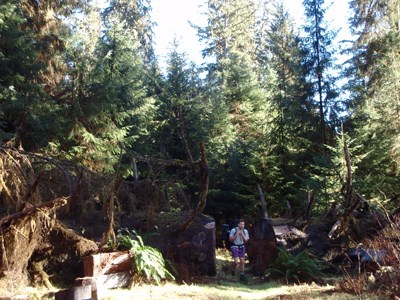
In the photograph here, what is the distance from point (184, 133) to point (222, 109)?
8.87ft

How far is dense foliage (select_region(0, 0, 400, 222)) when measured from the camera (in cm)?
1243

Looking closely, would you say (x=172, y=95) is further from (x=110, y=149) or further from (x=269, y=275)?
(x=269, y=275)

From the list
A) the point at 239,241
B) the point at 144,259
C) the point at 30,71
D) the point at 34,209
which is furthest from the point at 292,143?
the point at 34,209

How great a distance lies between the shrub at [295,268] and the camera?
10.9m

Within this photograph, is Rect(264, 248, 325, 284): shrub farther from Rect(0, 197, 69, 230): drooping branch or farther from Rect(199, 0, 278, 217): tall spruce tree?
Rect(199, 0, 278, 217): tall spruce tree

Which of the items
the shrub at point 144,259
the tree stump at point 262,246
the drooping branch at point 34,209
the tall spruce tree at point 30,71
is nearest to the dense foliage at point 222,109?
the tall spruce tree at point 30,71

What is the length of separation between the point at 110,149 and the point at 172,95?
615 cm

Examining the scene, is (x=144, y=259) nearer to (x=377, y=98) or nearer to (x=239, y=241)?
(x=239, y=241)

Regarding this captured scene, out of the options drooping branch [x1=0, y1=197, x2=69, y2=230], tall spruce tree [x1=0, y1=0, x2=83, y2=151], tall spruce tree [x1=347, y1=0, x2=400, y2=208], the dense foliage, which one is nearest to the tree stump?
the dense foliage

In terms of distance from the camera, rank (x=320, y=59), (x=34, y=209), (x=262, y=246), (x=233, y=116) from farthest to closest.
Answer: (x=233, y=116)
(x=320, y=59)
(x=262, y=246)
(x=34, y=209)

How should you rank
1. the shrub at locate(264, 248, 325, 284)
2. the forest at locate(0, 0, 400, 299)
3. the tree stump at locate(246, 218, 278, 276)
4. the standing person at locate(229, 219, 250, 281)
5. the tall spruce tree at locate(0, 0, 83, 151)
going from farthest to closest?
the tree stump at locate(246, 218, 278, 276)
the standing person at locate(229, 219, 250, 281)
the tall spruce tree at locate(0, 0, 83, 151)
the shrub at locate(264, 248, 325, 284)
the forest at locate(0, 0, 400, 299)

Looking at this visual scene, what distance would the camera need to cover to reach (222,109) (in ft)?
68.4

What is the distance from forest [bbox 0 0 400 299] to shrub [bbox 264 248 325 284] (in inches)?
64.6

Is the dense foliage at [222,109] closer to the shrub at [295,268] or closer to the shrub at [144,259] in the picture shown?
the shrub at [144,259]
